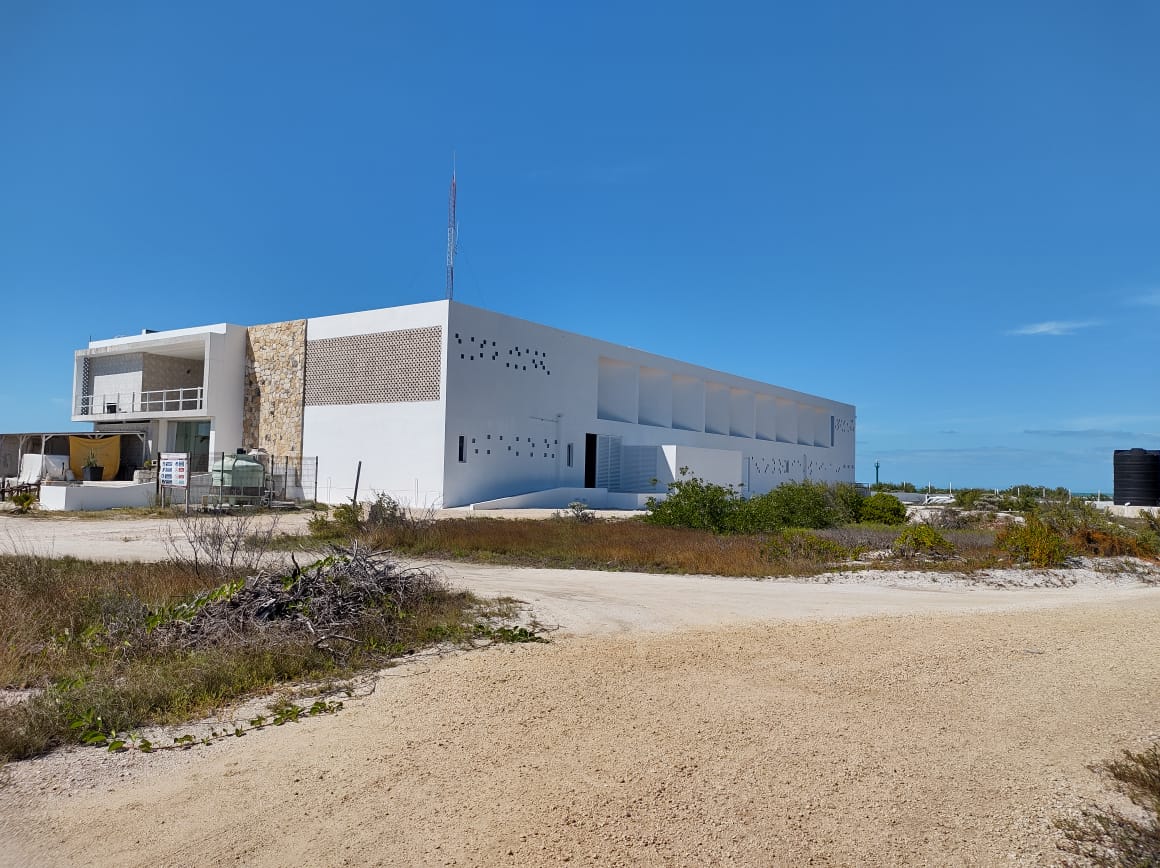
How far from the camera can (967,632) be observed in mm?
8844

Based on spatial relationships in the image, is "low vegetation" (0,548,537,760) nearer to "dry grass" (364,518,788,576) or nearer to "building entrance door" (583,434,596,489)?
"dry grass" (364,518,788,576)

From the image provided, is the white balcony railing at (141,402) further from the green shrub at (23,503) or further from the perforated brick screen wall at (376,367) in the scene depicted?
the green shrub at (23,503)

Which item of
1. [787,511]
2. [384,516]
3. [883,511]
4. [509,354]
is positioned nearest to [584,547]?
[384,516]

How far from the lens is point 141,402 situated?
40719 millimetres

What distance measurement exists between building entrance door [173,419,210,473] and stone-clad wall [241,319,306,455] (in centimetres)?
290

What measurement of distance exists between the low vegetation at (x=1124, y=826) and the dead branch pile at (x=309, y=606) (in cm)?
588

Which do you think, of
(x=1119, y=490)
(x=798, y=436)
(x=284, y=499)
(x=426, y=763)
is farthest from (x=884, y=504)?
(x=798, y=436)

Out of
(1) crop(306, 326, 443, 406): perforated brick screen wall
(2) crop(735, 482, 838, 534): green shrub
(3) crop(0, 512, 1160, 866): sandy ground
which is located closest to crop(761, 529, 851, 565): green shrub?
(2) crop(735, 482, 838, 534): green shrub

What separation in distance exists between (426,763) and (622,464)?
117 feet

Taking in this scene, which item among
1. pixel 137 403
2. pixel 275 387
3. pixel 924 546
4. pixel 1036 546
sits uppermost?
pixel 275 387

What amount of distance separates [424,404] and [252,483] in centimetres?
725

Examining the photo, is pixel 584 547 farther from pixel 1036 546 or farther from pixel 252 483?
pixel 252 483

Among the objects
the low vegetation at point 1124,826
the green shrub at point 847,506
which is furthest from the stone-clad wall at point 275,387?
the low vegetation at point 1124,826

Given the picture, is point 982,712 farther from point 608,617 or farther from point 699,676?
point 608,617
